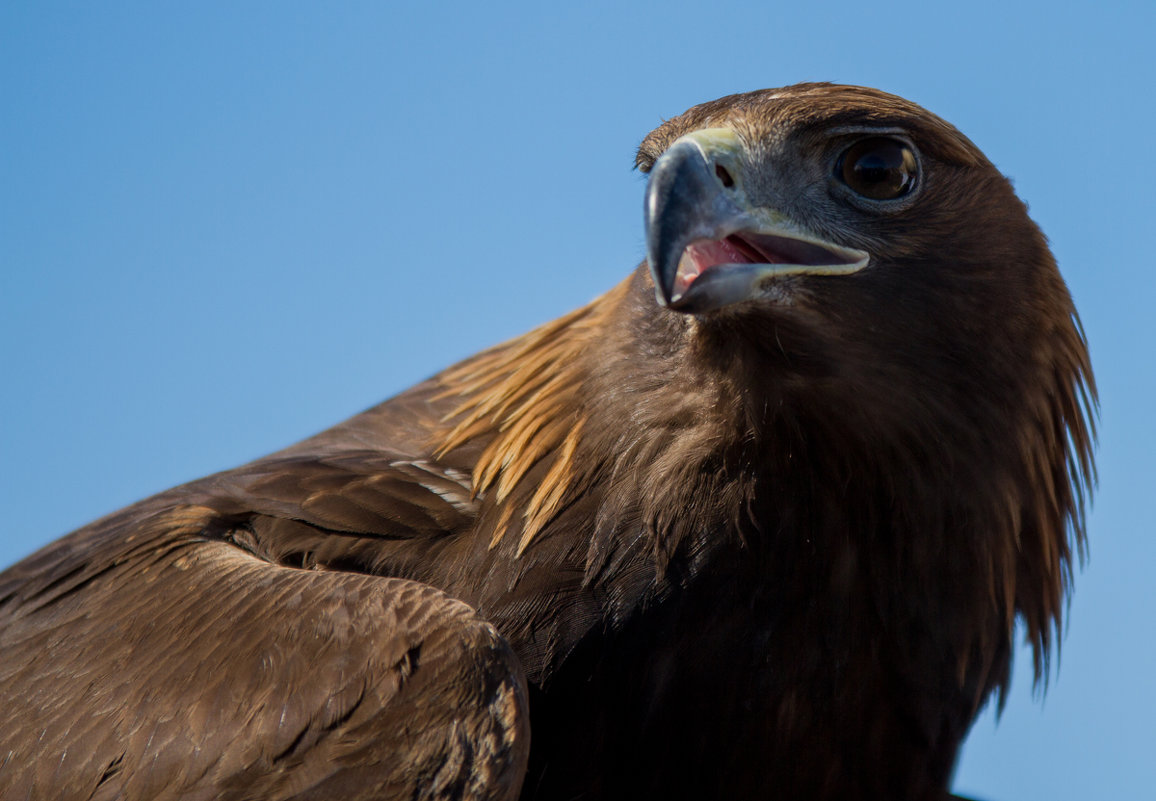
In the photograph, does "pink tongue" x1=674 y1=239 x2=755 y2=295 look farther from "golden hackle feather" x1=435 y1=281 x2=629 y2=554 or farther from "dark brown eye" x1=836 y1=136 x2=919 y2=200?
"golden hackle feather" x1=435 y1=281 x2=629 y2=554

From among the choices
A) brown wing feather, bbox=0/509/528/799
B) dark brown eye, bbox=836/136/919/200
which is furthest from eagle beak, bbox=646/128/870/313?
brown wing feather, bbox=0/509/528/799

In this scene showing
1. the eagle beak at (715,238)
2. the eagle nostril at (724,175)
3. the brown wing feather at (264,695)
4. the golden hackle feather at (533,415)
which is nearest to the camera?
the eagle beak at (715,238)

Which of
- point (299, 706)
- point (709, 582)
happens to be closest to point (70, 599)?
point (299, 706)

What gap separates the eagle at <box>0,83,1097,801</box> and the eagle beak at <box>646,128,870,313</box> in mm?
12

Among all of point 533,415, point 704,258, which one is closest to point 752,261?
point 704,258

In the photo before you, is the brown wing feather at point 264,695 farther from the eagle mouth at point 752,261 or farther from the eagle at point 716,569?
the eagle mouth at point 752,261

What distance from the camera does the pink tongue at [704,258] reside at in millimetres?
3531

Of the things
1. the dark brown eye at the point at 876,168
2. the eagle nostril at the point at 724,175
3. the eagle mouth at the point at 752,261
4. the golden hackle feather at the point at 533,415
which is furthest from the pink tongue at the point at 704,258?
the golden hackle feather at the point at 533,415

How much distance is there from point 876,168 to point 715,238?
25.8 inches

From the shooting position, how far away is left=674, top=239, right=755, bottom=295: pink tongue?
3.53 m

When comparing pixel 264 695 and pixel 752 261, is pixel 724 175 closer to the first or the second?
pixel 752 261

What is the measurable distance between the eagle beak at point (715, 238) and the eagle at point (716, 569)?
1cm

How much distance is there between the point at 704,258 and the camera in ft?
12.0

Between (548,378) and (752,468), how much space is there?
0.92 meters
